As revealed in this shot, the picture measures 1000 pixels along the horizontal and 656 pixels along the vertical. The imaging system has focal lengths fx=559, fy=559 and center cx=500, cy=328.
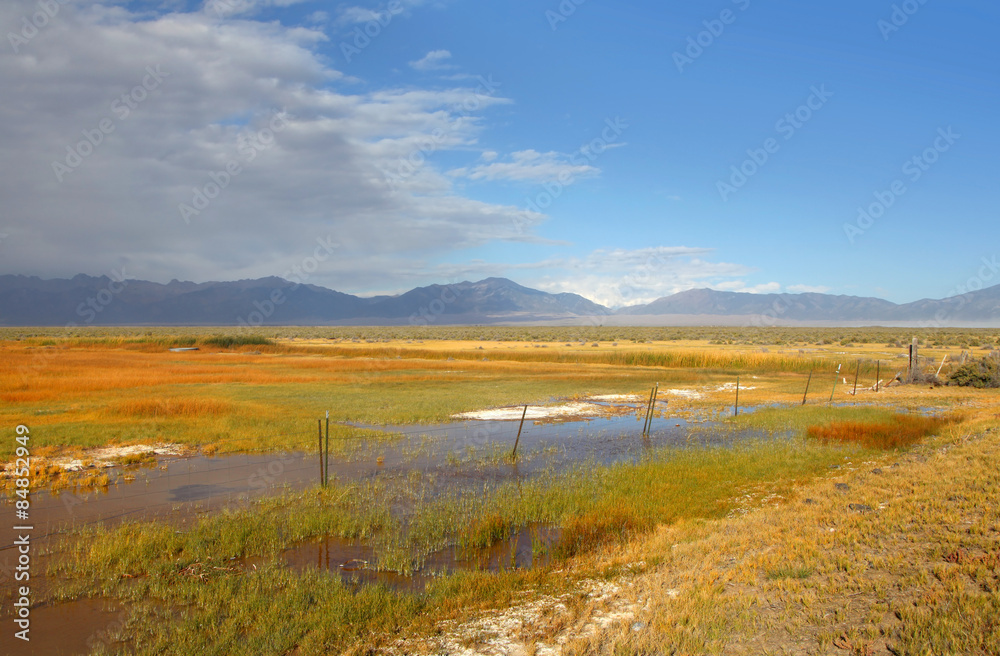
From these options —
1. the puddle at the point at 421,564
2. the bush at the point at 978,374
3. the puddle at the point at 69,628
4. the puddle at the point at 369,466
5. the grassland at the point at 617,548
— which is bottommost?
the puddle at the point at 369,466

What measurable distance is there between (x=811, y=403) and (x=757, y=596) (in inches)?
1026

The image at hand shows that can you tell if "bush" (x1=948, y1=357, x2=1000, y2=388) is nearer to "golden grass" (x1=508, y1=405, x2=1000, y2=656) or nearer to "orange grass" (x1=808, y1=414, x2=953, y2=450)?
"orange grass" (x1=808, y1=414, x2=953, y2=450)

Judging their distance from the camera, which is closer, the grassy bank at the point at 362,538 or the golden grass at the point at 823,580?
the golden grass at the point at 823,580

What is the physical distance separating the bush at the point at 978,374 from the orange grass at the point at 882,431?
16.6 meters

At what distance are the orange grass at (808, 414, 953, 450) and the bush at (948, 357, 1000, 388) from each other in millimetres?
16591

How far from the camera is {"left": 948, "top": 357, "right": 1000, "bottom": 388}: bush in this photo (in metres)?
34.2

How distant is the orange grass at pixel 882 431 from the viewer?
61.4 ft

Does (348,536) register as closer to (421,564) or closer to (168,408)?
Answer: (421,564)

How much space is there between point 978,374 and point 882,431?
2138 centimetres

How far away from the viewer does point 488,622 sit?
24.0 ft

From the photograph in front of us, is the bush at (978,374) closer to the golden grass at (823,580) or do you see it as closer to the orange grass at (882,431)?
the orange grass at (882,431)

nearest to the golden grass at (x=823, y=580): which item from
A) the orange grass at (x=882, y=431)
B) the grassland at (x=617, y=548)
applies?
the grassland at (x=617, y=548)

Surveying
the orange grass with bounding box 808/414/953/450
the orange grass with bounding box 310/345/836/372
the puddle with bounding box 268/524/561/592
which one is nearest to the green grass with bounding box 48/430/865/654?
the puddle with bounding box 268/524/561/592

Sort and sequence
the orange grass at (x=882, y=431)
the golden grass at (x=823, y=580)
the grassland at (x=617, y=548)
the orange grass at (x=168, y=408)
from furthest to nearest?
the orange grass at (x=168, y=408), the orange grass at (x=882, y=431), the grassland at (x=617, y=548), the golden grass at (x=823, y=580)
